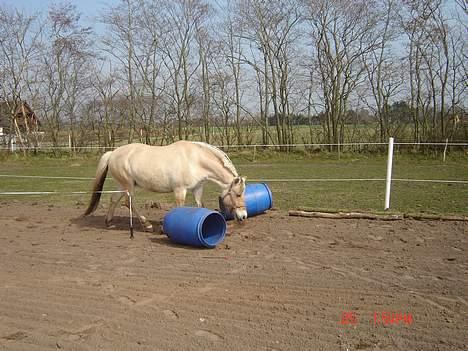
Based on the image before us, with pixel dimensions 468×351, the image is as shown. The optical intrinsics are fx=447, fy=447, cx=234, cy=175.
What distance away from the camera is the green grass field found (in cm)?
973

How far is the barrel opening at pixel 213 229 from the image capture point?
21.4 ft

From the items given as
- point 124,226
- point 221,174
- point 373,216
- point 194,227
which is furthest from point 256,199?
point 124,226

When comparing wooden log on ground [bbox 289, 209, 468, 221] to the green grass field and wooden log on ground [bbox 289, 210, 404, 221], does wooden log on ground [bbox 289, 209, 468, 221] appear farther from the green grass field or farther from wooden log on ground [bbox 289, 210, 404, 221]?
the green grass field

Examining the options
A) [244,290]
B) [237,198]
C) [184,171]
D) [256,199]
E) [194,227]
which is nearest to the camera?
[244,290]

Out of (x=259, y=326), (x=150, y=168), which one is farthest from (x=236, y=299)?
(x=150, y=168)

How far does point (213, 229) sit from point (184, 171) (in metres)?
1.09

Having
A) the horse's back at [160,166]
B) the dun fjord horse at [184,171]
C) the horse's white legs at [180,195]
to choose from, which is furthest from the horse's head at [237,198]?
the horse's white legs at [180,195]

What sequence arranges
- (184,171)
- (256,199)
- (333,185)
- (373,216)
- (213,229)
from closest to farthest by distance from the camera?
(213,229), (184,171), (373,216), (256,199), (333,185)

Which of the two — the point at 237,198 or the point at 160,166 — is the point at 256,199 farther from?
the point at 160,166

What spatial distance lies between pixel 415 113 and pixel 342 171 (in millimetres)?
9963

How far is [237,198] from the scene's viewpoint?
23.2 feet

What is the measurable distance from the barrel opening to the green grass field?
9.75ft

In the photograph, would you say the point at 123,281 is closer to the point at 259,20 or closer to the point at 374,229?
the point at 374,229
